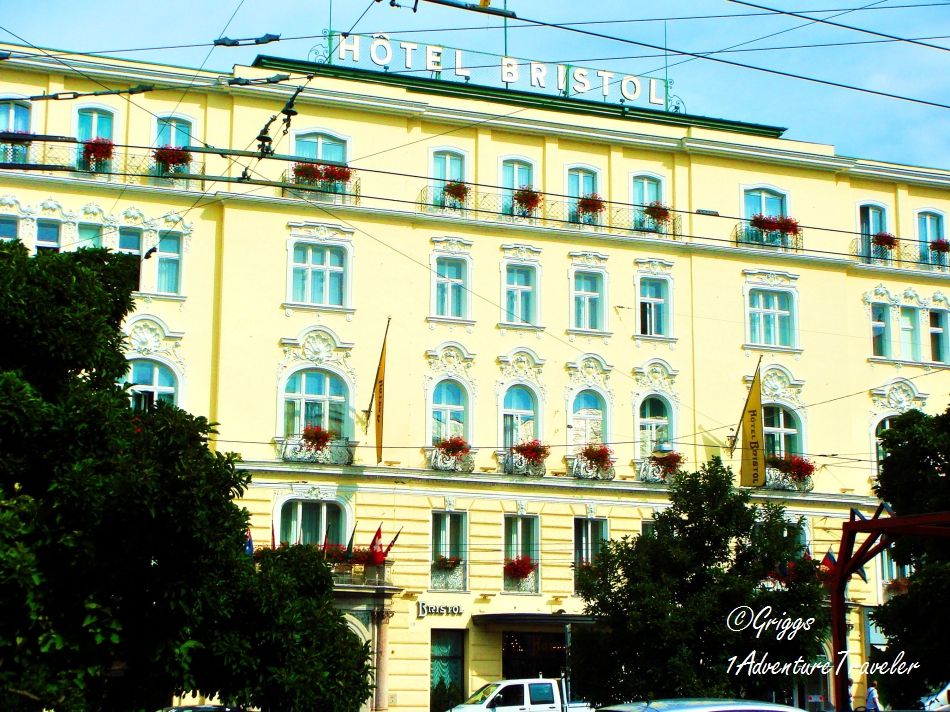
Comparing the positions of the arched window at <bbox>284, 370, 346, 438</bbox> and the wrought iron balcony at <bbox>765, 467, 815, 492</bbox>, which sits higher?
the arched window at <bbox>284, 370, 346, 438</bbox>

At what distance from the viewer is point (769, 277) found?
1916 inches

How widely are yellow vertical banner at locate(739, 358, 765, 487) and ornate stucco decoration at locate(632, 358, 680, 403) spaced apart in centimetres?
256

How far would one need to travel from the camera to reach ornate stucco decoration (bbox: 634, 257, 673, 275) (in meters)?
47.3

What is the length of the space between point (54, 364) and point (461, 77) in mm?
29661

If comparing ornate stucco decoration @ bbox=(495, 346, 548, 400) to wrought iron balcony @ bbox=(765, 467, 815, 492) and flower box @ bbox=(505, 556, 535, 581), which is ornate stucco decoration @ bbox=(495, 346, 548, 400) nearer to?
flower box @ bbox=(505, 556, 535, 581)

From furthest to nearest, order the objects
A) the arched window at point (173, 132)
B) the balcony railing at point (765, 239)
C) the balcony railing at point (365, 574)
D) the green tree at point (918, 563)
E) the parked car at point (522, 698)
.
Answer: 1. the balcony railing at point (765, 239)
2. the arched window at point (173, 132)
3. the balcony railing at point (365, 574)
4. the parked car at point (522, 698)
5. the green tree at point (918, 563)

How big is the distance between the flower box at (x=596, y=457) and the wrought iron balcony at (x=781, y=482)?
18.9 feet

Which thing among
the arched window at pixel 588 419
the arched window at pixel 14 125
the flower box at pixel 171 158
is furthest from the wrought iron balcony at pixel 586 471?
the arched window at pixel 14 125

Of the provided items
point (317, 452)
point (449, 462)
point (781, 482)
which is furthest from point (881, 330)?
point (317, 452)

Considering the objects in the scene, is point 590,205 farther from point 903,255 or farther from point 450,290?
point 903,255

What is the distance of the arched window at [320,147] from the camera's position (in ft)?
144

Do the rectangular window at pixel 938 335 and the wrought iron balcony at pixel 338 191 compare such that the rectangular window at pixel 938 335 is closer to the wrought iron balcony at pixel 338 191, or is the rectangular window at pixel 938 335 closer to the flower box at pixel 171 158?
the wrought iron balcony at pixel 338 191

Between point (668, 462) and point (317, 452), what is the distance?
38.9 ft

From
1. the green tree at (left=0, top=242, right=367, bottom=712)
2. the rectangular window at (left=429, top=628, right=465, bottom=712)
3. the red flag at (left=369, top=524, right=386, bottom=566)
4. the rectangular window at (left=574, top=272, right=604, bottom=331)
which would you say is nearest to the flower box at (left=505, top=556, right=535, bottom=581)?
the rectangular window at (left=429, top=628, right=465, bottom=712)
